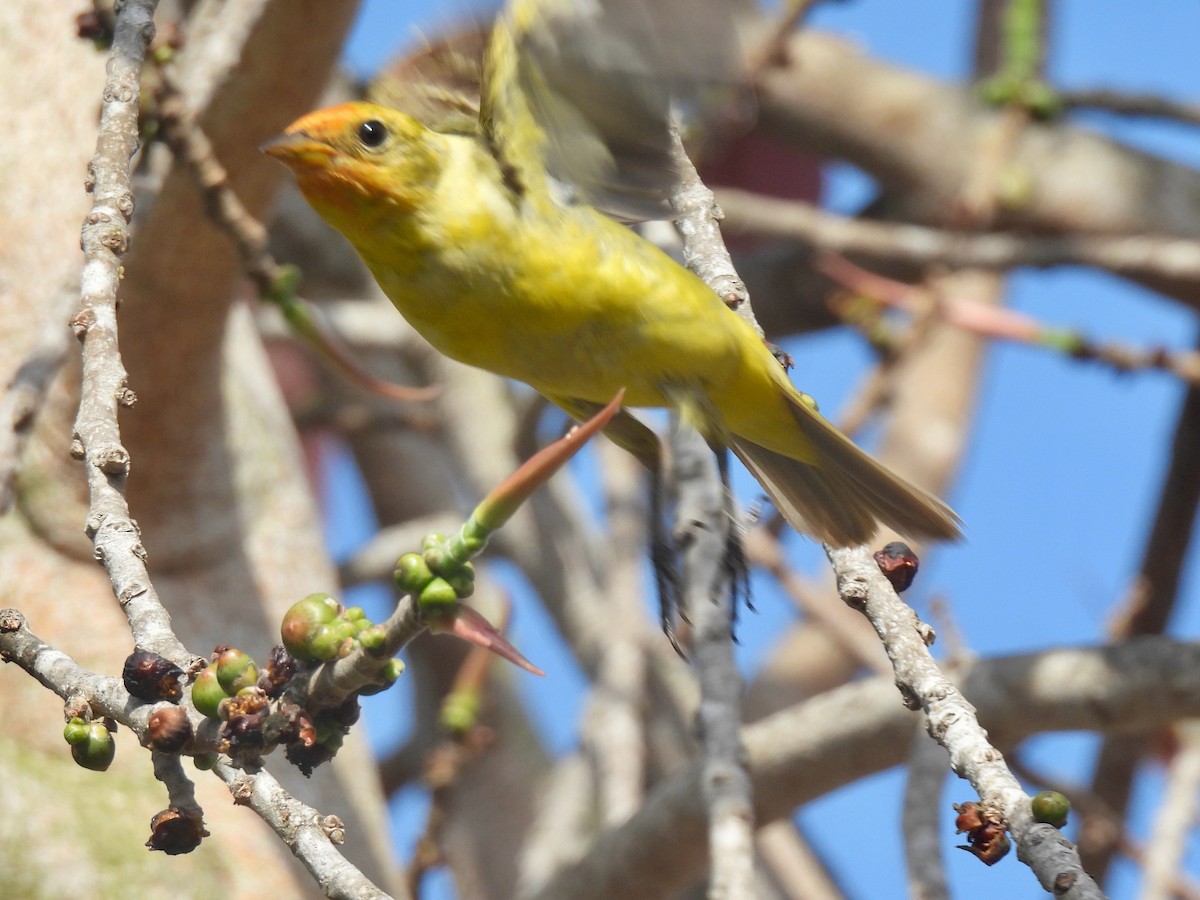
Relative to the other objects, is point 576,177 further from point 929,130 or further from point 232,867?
point 929,130

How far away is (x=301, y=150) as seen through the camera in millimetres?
2076

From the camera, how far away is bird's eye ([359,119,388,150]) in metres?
2.12

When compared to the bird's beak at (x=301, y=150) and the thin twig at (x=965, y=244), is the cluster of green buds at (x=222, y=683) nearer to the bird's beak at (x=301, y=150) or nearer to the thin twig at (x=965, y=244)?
the bird's beak at (x=301, y=150)

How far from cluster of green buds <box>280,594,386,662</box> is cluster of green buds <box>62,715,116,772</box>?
186 millimetres

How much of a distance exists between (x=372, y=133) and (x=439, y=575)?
3.36 feet

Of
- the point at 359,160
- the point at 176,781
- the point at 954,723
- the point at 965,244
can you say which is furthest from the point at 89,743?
the point at 965,244

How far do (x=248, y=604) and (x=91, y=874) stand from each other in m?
0.63

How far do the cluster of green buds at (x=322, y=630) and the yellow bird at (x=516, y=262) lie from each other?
80 centimetres

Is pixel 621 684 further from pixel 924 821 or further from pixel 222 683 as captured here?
pixel 222 683

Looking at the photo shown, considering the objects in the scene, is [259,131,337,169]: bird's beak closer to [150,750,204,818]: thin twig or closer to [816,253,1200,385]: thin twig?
[150,750,204,818]: thin twig

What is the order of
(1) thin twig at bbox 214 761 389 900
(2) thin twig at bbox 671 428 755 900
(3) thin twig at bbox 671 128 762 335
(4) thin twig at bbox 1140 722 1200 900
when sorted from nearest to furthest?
1. (1) thin twig at bbox 214 761 389 900
2. (3) thin twig at bbox 671 128 762 335
3. (2) thin twig at bbox 671 428 755 900
4. (4) thin twig at bbox 1140 722 1200 900

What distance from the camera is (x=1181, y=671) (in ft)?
7.30

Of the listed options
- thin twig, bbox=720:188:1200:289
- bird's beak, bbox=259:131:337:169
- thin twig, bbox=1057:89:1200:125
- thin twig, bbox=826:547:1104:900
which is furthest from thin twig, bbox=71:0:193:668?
thin twig, bbox=1057:89:1200:125

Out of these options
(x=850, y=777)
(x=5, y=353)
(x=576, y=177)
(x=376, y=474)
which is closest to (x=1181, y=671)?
(x=850, y=777)
